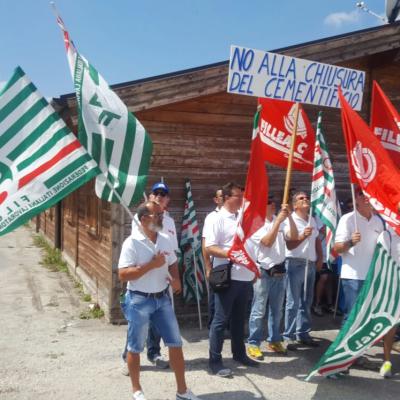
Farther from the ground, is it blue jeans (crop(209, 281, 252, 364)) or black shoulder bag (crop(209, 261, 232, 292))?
black shoulder bag (crop(209, 261, 232, 292))

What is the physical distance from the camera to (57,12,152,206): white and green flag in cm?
397

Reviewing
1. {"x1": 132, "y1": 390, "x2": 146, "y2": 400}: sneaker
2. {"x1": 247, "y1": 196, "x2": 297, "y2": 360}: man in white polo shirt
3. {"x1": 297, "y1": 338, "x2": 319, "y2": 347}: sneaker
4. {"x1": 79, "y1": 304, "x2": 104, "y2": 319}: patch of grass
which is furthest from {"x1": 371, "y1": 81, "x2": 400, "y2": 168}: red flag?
{"x1": 79, "y1": 304, "x2": 104, "y2": 319}: patch of grass

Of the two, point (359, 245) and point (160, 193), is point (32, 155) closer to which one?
point (160, 193)

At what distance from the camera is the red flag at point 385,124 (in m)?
5.50

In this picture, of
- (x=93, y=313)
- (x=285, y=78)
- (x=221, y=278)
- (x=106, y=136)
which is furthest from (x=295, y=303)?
(x=106, y=136)

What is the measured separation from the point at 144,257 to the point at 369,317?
2.20m

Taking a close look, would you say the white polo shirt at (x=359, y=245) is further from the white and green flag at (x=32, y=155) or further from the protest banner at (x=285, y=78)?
the white and green flag at (x=32, y=155)

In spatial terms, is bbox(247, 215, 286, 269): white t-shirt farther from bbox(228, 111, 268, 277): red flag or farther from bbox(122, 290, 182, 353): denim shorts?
bbox(122, 290, 182, 353): denim shorts

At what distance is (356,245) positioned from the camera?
5129mm

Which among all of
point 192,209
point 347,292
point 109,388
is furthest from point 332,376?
point 192,209

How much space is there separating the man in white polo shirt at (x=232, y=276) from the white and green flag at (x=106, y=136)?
1210mm

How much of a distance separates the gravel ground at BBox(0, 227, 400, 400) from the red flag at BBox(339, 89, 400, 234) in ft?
5.77

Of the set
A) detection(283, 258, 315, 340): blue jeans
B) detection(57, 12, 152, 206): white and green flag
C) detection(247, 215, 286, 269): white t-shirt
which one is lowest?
detection(283, 258, 315, 340): blue jeans

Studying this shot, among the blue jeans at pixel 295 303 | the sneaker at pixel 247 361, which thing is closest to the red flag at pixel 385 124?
the blue jeans at pixel 295 303
